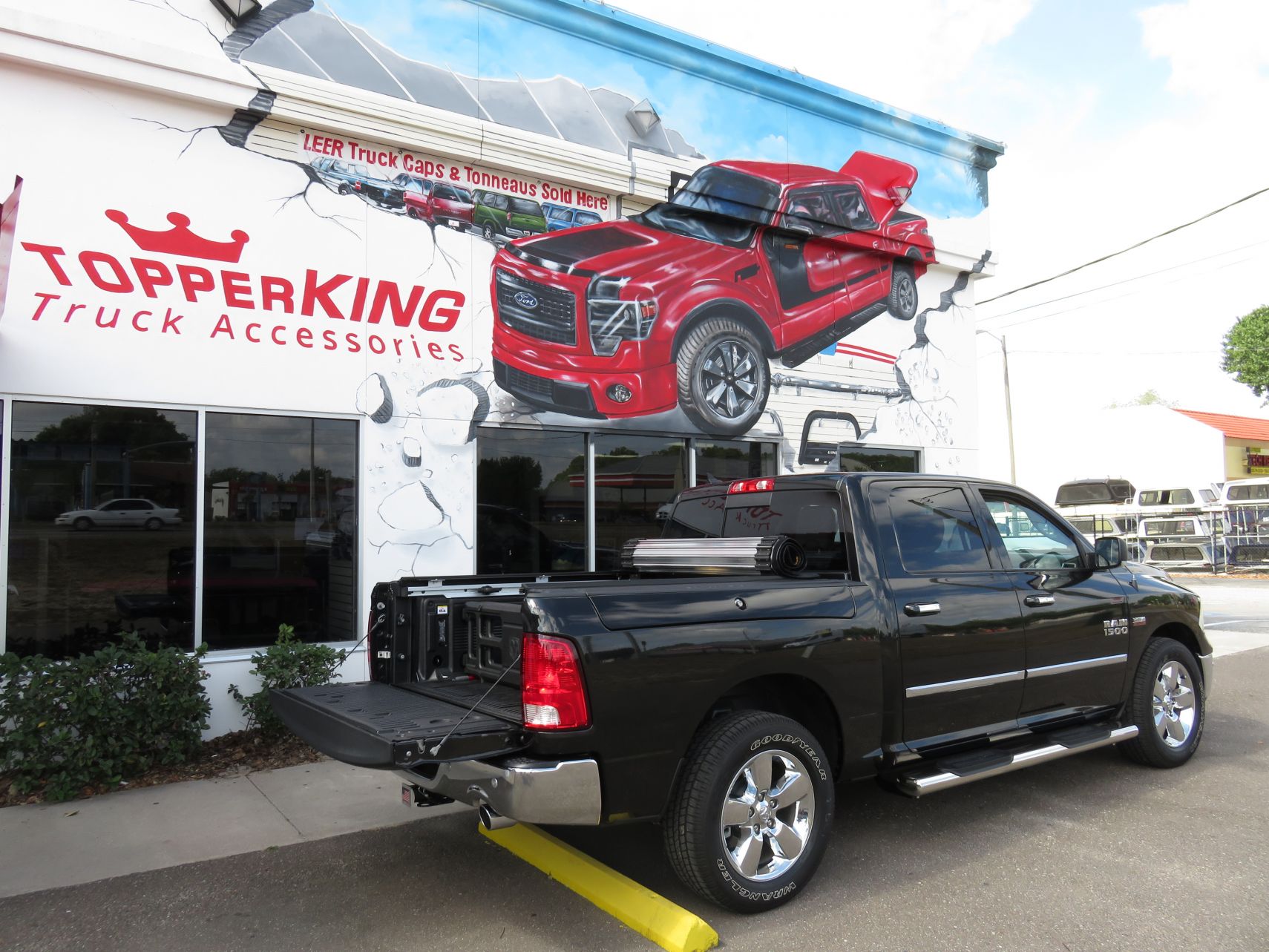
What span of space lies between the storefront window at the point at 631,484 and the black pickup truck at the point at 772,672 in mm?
3307

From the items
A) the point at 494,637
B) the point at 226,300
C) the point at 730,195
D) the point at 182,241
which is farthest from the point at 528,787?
the point at 730,195

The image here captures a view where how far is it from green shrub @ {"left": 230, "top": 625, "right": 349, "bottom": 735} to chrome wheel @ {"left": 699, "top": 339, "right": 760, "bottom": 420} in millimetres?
4861

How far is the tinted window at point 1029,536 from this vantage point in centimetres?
556

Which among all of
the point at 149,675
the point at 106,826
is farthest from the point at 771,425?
the point at 106,826

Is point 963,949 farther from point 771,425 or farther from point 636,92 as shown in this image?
point 636,92

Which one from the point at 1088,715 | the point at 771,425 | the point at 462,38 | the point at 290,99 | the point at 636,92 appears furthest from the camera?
the point at 771,425

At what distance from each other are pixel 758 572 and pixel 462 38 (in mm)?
6230

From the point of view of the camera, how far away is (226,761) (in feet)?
21.4

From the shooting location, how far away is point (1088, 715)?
5660mm

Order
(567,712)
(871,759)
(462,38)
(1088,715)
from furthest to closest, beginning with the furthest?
(462,38), (1088,715), (871,759), (567,712)

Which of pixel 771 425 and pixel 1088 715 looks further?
pixel 771 425

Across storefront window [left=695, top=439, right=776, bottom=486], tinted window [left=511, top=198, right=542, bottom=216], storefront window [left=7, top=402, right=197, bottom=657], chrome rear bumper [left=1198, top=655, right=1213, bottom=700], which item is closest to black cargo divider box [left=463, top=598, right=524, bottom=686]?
storefront window [left=7, top=402, right=197, bottom=657]

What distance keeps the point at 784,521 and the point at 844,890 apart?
190 cm

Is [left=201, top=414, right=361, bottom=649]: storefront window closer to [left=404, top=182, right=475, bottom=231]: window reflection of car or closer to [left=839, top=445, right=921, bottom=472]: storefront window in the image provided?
[left=404, top=182, right=475, bottom=231]: window reflection of car
